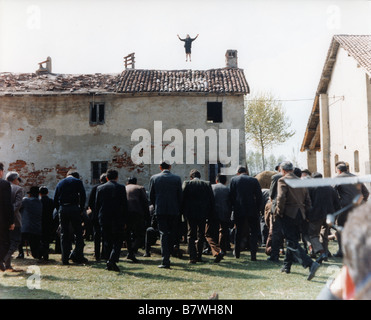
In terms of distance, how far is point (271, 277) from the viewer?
6.63 metres

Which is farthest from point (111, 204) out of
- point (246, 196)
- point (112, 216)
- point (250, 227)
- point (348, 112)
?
point (348, 112)

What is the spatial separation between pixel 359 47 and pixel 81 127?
12569mm

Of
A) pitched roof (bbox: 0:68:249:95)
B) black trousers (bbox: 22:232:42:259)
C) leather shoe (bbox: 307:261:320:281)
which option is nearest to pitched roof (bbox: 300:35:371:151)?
pitched roof (bbox: 0:68:249:95)

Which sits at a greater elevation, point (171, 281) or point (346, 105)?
point (346, 105)

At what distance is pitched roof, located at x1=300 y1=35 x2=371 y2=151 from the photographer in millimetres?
14602

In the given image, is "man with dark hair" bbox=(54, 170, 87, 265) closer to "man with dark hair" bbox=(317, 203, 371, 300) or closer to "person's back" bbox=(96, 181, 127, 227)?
"person's back" bbox=(96, 181, 127, 227)

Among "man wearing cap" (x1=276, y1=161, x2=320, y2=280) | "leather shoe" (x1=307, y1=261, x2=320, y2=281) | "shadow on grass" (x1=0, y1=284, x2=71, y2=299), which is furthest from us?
"man wearing cap" (x1=276, y1=161, x2=320, y2=280)

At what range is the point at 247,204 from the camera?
333 inches

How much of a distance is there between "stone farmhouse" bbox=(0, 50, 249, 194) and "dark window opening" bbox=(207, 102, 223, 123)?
49 millimetres

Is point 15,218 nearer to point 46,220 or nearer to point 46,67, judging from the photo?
point 46,220

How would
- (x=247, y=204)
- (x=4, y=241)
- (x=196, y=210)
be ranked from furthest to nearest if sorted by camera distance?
(x=247, y=204), (x=196, y=210), (x=4, y=241)

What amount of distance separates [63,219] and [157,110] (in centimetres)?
1177

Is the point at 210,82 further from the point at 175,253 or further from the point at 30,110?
the point at 175,253
